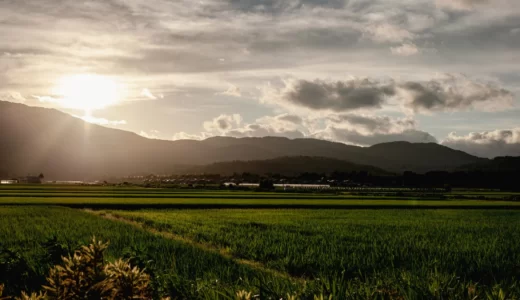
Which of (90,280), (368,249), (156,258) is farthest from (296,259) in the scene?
(90,280)

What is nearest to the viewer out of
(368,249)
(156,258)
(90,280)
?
(90,280)

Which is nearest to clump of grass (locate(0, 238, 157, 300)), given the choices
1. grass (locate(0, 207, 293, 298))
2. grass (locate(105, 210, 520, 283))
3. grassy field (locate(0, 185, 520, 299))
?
grassy field (locate(0, 185, 520, 299))

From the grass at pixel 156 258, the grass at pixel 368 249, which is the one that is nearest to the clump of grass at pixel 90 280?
the grass at pixel 156 258

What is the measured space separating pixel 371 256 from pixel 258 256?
3983 mm

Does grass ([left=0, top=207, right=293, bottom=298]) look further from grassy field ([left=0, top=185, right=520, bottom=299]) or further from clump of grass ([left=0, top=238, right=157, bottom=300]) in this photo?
clump of grass ([left=0, top=238, right=157, bottom=300])

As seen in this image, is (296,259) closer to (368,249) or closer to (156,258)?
(368,249)

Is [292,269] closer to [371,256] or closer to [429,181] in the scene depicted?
[371,256]

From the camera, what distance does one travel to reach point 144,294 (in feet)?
12.5

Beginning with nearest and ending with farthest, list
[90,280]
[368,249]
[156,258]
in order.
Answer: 1. [90,280]
2. [156,258]
3. [368,249]

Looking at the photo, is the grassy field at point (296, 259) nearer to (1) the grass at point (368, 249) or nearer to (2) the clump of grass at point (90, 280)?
(1) the grass at point (368, 249)

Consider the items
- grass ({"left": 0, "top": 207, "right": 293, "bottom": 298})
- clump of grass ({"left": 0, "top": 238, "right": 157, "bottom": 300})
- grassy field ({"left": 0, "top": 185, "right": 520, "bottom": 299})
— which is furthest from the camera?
grass ({"left": 0, "top": 207, "right": 293, "bottom": 298})

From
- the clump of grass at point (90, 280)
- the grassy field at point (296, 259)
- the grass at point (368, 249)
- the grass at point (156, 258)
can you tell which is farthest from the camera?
the grass at point (368, 249)

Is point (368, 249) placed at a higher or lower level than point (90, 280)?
lower

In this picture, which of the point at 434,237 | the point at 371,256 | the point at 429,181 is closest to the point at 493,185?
the point at 429,181
